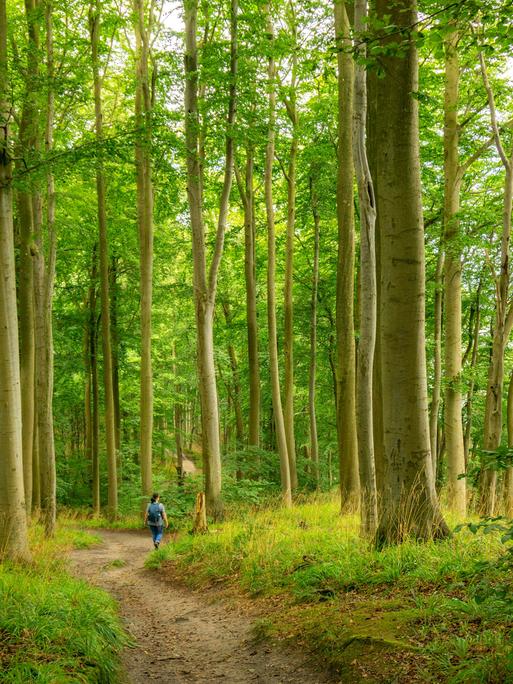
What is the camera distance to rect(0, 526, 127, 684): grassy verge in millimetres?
3783

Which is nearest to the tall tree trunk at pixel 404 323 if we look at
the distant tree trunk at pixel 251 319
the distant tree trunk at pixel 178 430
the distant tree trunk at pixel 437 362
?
the distant tree trunk at pixel 437 362

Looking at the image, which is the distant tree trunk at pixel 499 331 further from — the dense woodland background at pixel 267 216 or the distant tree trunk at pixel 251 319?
the distant tree trunk at pixel 251 319

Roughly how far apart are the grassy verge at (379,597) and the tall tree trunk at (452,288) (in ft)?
9.75

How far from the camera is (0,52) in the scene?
719 centimetres

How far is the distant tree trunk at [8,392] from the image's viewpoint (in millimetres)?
6855

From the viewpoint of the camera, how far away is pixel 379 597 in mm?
4910

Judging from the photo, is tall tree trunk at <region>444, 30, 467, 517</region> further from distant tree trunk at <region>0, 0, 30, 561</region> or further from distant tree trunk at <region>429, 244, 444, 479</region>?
distant tree trunk at <region>0, 0, 30, 561</region>

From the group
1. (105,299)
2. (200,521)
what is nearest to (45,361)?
(105,299)

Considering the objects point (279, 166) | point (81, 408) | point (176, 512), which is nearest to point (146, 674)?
point (176, 512)

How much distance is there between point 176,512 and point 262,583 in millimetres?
7770

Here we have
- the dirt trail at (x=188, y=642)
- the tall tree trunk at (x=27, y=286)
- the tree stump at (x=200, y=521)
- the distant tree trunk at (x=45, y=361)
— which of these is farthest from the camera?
the distant tree trunk at (x=45, y=361)

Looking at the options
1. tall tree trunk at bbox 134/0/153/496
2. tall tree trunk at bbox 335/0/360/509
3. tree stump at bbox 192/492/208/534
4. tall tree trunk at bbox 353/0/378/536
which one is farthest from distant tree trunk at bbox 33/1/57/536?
tall tree trunk at bbox 353/0/378/536

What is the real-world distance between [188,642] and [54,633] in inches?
68.8

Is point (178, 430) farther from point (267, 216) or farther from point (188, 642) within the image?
point (188, 642)
